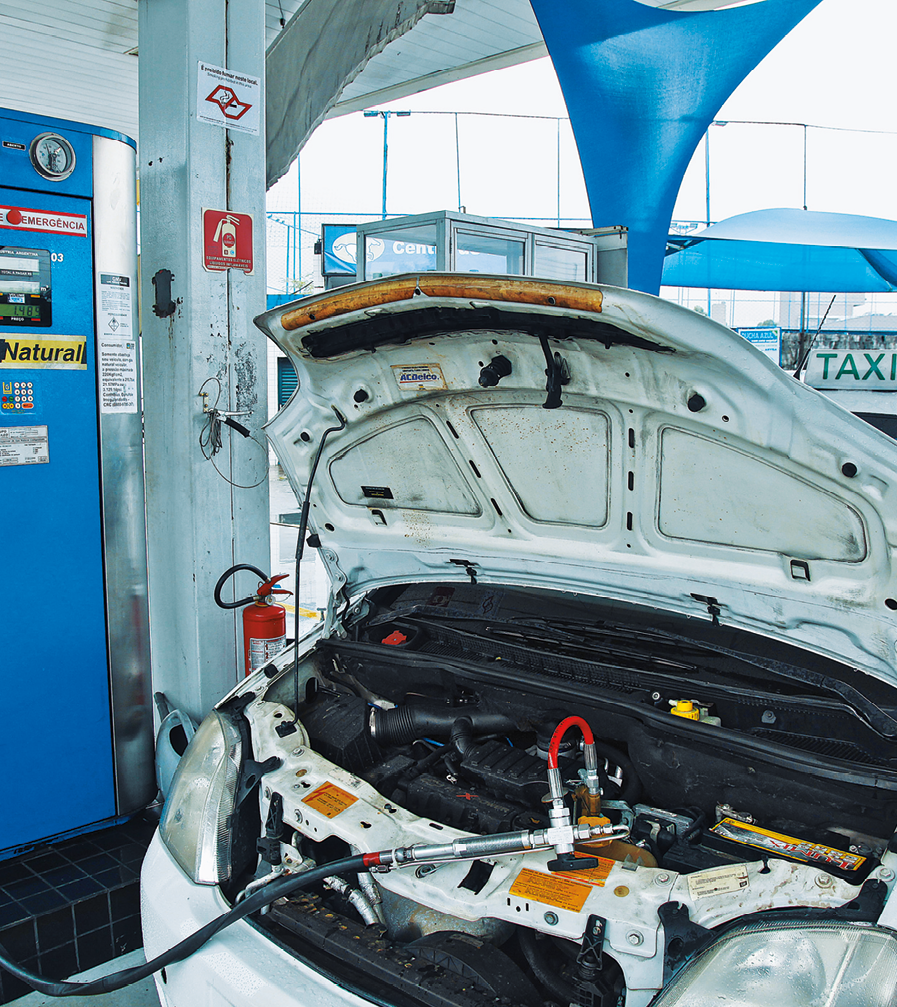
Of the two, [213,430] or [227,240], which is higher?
[227,240]

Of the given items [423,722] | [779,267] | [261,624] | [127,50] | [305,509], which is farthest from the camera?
[779,267]

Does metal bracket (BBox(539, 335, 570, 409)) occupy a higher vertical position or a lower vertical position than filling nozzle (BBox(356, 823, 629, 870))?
higher

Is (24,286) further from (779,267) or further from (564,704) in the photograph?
(779,267)

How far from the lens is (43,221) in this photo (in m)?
2.95

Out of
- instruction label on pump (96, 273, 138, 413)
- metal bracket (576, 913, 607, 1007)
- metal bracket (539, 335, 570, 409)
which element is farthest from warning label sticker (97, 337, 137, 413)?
metal bracket (576, 913, 607, 1007)

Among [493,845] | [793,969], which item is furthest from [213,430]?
[793,969]

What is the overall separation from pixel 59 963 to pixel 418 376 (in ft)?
7.85

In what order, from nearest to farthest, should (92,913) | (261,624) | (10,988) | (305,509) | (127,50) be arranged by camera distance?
(305,509) → (10,988) → (92,913) → (261,624) → (127,50)

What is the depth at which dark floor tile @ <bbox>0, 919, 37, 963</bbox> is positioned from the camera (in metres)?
2.64

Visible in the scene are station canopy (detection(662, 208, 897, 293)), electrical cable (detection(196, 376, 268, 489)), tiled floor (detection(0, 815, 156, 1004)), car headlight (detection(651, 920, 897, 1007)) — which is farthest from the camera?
station canopy (detection(662, 208, 897, 293))

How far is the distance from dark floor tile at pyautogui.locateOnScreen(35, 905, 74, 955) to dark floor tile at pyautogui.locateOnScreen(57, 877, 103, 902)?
53 mm

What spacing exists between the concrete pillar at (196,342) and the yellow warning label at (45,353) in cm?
34

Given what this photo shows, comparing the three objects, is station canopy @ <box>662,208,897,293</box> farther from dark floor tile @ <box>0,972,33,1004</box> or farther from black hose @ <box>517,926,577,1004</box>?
dark floor tile @ <box>0,972,33,1004</box>

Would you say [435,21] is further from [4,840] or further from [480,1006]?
[480,1006]
